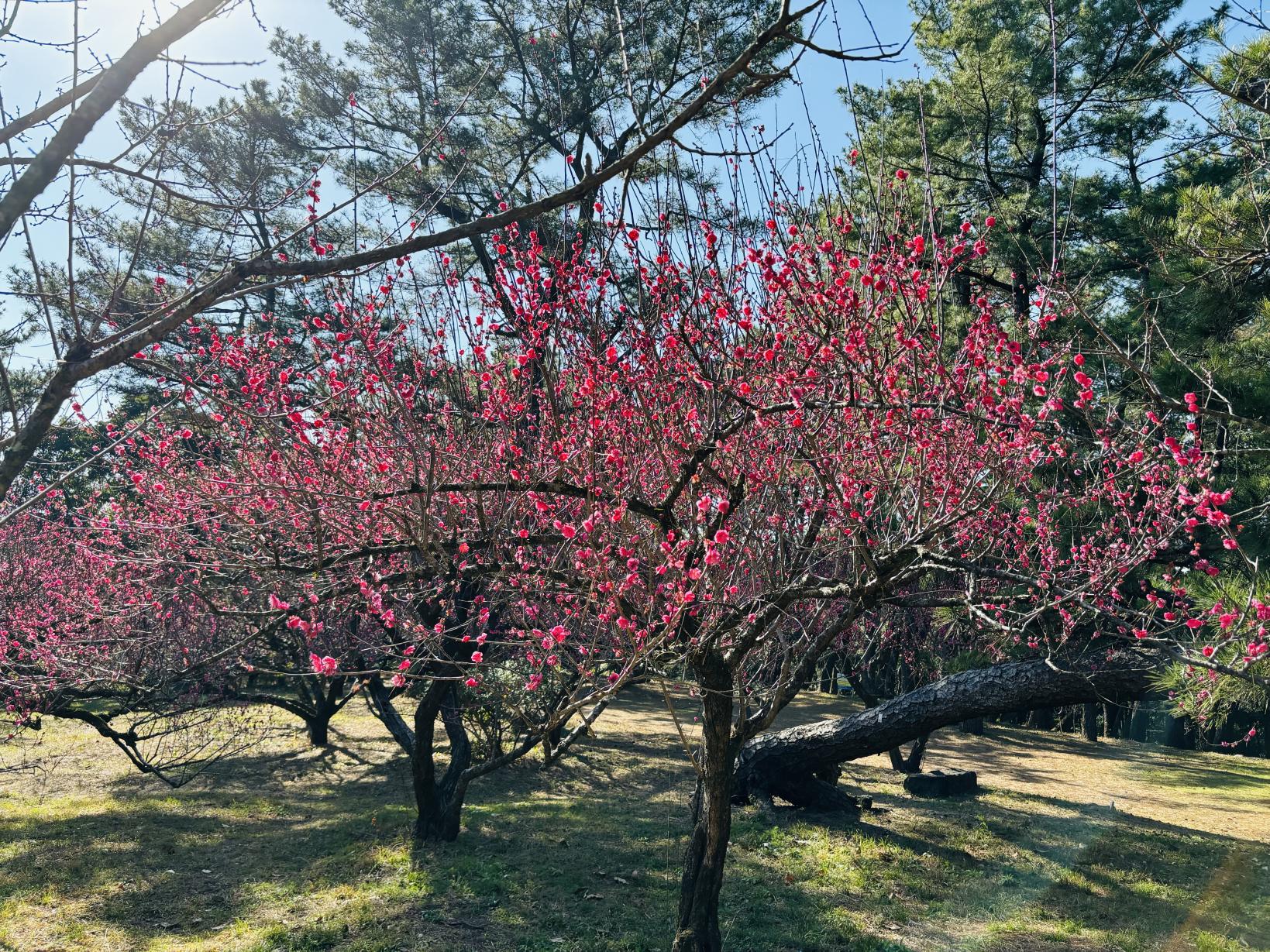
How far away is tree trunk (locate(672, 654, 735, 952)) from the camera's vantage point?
215 inches

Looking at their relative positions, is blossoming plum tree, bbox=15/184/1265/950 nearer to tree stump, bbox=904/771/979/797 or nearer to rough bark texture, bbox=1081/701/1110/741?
tree stump, bbox=904/771/979/797

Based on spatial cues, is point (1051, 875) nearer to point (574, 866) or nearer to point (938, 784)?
point (938, 784)

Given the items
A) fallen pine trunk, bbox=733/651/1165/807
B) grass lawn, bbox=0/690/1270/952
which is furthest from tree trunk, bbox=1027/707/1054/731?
fallen pine trunk, bbox=733/651/1165/807

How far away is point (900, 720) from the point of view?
30.8 feet

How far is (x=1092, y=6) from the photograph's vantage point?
40.7 feet

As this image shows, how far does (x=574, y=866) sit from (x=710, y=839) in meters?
2.74

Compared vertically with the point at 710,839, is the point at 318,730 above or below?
below

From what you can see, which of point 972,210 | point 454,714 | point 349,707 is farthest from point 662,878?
point 349,707

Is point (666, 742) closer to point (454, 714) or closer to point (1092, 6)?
point (454, 714)

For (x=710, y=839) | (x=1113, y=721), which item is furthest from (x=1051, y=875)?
(x=1113, y=721)

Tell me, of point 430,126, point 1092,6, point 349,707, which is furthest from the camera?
point 349,707

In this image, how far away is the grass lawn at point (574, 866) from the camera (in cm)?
624

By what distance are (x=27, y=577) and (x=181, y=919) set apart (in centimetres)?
869

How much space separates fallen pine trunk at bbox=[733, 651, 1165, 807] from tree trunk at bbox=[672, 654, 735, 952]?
12.3 feet
